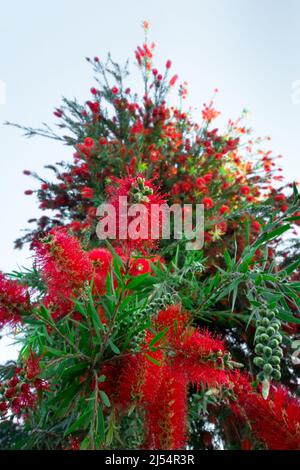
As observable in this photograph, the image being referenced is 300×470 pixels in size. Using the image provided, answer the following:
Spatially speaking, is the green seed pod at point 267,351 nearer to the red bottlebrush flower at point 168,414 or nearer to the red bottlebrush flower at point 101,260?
the red bottlebrush flower at point 168,414

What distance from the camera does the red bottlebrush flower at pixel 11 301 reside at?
19.8 inches

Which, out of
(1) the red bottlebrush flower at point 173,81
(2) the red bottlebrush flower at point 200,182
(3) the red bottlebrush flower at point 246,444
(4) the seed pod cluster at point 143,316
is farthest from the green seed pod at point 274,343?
(1) the red bottlebrush flower at point 173,81

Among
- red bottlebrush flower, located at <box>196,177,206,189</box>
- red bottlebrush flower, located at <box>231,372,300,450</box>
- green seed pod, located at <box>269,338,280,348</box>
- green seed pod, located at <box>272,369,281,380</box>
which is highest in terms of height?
red bottlebrush flower, located at <box>196,177,206,189</box>

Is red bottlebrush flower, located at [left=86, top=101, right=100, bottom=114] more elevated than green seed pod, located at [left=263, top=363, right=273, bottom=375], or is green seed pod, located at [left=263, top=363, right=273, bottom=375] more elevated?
red bottlebrush flower, located at [left=86, top=101, right=100, bottom=114]

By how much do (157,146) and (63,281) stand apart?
5.56ft

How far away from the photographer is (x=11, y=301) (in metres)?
0.51

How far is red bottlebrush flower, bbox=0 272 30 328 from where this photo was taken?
0.50m

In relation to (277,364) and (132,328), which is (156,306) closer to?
(132,328)

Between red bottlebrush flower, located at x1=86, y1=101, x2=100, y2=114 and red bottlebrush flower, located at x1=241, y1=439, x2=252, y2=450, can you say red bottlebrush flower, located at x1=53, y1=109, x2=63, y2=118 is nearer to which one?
red bottlebrush flower, located at x1=86, y1=101, x2=100, y2=114

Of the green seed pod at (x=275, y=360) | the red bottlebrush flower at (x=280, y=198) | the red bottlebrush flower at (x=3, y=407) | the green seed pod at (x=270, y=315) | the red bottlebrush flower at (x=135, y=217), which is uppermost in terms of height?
the red bottlebrush flower at (x=280, y=198)

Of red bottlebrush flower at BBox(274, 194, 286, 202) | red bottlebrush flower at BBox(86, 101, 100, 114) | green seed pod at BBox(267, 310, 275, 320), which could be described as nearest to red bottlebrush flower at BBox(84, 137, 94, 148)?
red bottlebrush flower at BBox(86, 101, 100, 114)

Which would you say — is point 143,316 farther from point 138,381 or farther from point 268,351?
point 268,351

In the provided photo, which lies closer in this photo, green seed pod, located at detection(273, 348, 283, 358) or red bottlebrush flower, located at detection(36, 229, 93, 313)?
green seed pod, located at detection(273, 348, 283, 358)
